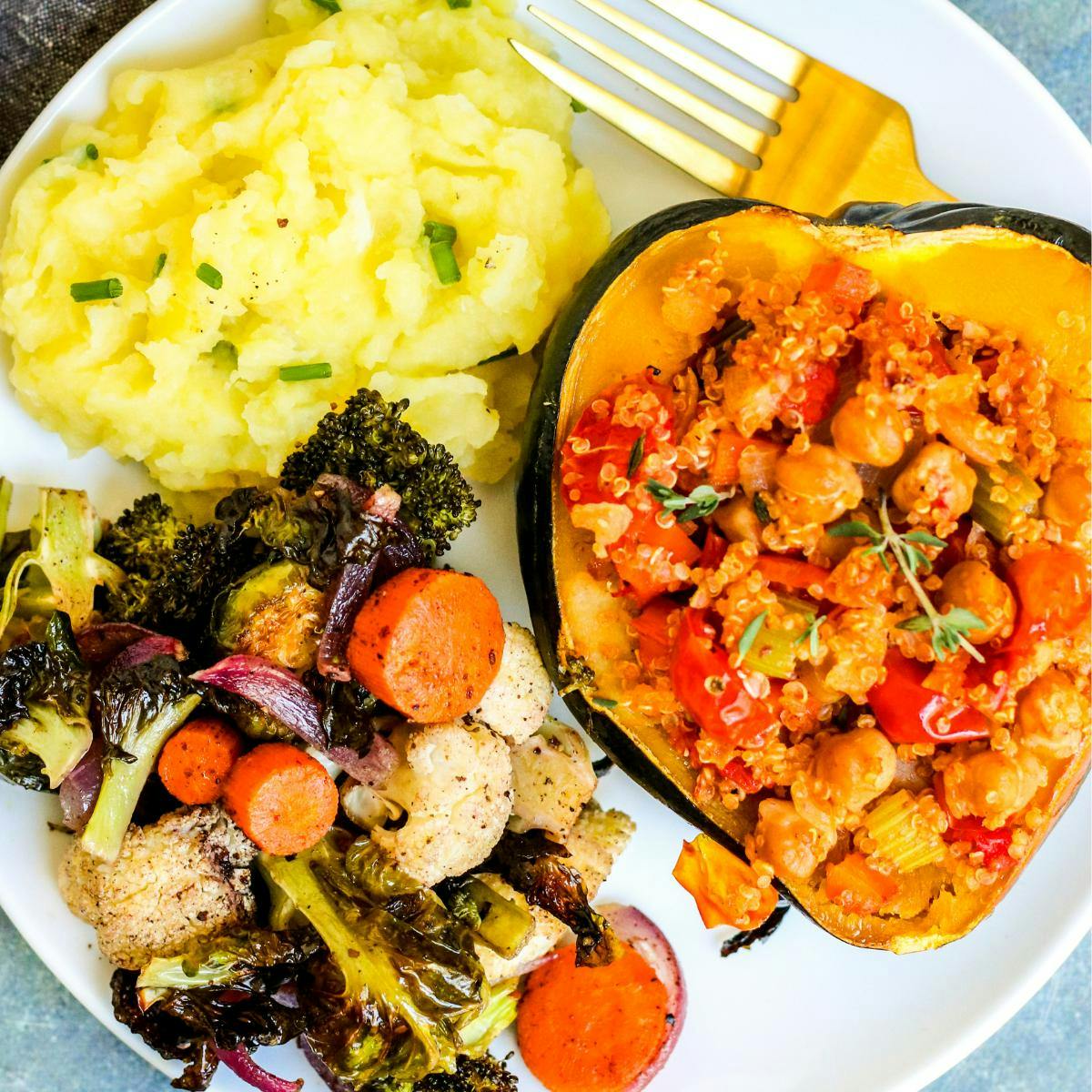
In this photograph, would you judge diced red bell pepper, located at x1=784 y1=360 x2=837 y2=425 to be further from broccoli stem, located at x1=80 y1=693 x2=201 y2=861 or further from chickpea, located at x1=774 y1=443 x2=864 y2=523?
broccoli stem, located at x1=80 y1=693 x2=201 y2=861

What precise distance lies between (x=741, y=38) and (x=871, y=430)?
3.88ft

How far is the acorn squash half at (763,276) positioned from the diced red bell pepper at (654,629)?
5cm

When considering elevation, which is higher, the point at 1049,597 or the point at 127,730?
the point at 1049,597

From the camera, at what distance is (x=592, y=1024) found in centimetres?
262

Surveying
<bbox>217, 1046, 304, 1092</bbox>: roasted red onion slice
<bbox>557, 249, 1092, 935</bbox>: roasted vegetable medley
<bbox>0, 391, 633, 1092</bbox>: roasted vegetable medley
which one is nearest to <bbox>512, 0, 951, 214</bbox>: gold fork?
<bbox>557, 249, 1092, 935</bbox>: roasted vegetable medley

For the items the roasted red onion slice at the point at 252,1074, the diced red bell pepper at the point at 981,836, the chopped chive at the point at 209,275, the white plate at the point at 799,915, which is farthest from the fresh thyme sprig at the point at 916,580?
the roasted red onion slice at the point at 252,1074

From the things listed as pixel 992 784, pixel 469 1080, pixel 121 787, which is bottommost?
pixel 469 1080

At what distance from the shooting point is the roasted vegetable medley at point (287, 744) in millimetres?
2254

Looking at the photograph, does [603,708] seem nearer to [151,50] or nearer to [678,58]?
[678,58]

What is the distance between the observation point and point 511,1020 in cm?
267

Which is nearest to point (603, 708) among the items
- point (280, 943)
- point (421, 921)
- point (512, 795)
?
point (512, 795)

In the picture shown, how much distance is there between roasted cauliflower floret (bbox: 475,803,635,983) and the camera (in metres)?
2.53

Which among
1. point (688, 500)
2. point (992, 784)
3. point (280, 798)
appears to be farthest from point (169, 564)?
point (992, 784)

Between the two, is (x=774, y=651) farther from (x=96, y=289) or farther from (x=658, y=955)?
(x=96, y=289)
